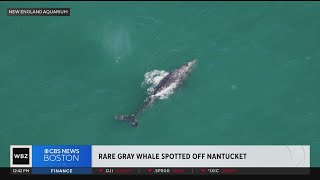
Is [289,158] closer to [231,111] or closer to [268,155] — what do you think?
[268,155]

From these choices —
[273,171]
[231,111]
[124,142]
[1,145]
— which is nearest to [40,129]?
[1,145]

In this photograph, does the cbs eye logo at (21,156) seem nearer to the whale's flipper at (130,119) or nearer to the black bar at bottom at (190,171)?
the black bar at bottom at (190,171)

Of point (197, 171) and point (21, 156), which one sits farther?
point (21, 156)

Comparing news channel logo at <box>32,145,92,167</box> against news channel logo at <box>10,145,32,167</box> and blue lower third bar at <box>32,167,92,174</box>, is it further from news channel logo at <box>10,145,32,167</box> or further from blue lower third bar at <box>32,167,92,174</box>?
news channel logo at <box>10,145,32,167</box>

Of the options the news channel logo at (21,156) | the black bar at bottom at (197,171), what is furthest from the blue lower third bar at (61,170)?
the news channel logo at (21,156)

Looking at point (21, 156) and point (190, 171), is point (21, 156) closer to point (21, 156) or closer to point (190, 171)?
point (21, 156)

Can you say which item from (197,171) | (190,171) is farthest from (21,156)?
(197,171)

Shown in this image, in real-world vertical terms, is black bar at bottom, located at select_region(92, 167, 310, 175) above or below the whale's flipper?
below

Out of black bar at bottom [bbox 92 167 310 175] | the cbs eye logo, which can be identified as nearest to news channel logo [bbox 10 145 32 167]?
the cbs eye logo
